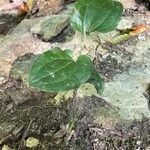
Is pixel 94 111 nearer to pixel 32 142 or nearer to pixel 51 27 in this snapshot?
pixel 32 142

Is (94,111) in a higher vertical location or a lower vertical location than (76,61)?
lower

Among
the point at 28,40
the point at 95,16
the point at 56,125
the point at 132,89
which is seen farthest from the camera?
the point at 28,40

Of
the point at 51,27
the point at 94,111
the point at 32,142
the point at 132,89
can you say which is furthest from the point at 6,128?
the point at 51,27

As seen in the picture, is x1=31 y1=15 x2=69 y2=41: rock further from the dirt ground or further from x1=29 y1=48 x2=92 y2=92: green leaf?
x1=29 y1=48 x2=92 y2=92: green leaf

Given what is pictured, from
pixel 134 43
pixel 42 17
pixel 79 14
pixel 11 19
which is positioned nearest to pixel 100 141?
pixel 79 14

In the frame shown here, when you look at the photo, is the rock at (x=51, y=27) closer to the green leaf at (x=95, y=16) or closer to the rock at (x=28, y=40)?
the rock at (x=28, y=40)

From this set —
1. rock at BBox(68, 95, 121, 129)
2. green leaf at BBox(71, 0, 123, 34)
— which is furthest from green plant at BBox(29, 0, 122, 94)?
rock at BBox(68, 95, 121, 129)
